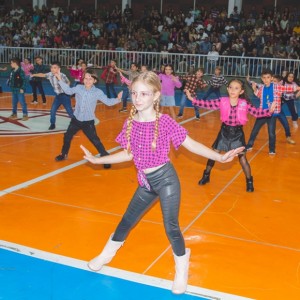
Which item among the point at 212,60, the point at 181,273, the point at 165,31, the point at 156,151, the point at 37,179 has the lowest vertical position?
the point at 37,179

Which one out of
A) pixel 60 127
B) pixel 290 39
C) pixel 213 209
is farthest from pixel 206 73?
pixel 213 209

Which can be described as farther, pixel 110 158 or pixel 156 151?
pixel 110 158

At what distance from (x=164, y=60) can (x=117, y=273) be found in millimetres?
18914

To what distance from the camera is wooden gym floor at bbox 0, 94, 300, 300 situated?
4102mm

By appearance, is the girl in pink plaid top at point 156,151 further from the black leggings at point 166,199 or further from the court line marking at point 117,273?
the court line marking at point 117,273

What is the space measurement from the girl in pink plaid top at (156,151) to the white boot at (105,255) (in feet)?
1.39

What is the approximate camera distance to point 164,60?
22016 mm

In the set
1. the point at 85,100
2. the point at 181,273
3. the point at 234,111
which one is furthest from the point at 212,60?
the point at 181,273

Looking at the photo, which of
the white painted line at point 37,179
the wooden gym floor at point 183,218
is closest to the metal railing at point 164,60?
the wooden gym floor at point 183,218

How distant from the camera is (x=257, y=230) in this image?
16.7 feet

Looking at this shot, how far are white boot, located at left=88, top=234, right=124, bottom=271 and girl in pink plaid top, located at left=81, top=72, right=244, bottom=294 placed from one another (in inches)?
16.7

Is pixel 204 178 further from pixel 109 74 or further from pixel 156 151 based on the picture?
pixel 109 74

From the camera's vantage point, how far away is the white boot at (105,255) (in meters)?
3.92

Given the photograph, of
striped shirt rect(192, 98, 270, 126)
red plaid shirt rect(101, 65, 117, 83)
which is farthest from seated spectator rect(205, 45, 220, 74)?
striped shirt rect(192, 98, 270, 126)
